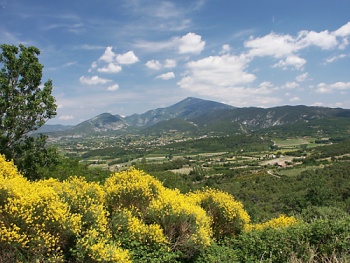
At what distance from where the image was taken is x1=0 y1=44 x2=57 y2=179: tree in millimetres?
16125

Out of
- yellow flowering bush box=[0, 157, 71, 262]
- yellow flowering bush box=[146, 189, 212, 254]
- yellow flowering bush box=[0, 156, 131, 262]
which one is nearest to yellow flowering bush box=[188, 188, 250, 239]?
yellow flowering bush box=[146, 189, 212, 254]

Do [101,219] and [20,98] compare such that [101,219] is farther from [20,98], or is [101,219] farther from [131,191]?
[20,98]

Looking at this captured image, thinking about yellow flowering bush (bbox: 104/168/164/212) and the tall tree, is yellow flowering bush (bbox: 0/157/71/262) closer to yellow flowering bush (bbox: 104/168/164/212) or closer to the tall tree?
yellow flowering bush (bbox: 104/168/164/212)

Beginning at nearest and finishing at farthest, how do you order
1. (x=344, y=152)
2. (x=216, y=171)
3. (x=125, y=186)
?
(x=125, y=186) → (x=216, y=171) → (x=344, y=152)

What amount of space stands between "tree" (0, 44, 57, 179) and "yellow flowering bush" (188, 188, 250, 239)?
1063 cm

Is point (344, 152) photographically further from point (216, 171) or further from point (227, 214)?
point (227, 214)

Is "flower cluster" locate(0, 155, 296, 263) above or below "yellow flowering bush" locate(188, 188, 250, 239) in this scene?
above

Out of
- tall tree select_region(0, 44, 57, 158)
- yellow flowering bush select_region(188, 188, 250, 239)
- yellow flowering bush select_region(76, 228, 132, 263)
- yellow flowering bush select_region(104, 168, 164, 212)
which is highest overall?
tall tree select_region(0, 44, 57, 158)

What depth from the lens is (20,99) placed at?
16.2m

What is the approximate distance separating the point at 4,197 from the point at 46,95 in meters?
11.4

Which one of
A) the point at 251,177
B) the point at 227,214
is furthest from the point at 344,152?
the point at 227,214

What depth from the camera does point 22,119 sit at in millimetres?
16484

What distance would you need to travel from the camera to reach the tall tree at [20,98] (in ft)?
52.9

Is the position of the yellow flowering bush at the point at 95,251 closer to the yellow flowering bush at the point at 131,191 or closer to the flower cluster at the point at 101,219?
the flower cluster at the point at 101,219
